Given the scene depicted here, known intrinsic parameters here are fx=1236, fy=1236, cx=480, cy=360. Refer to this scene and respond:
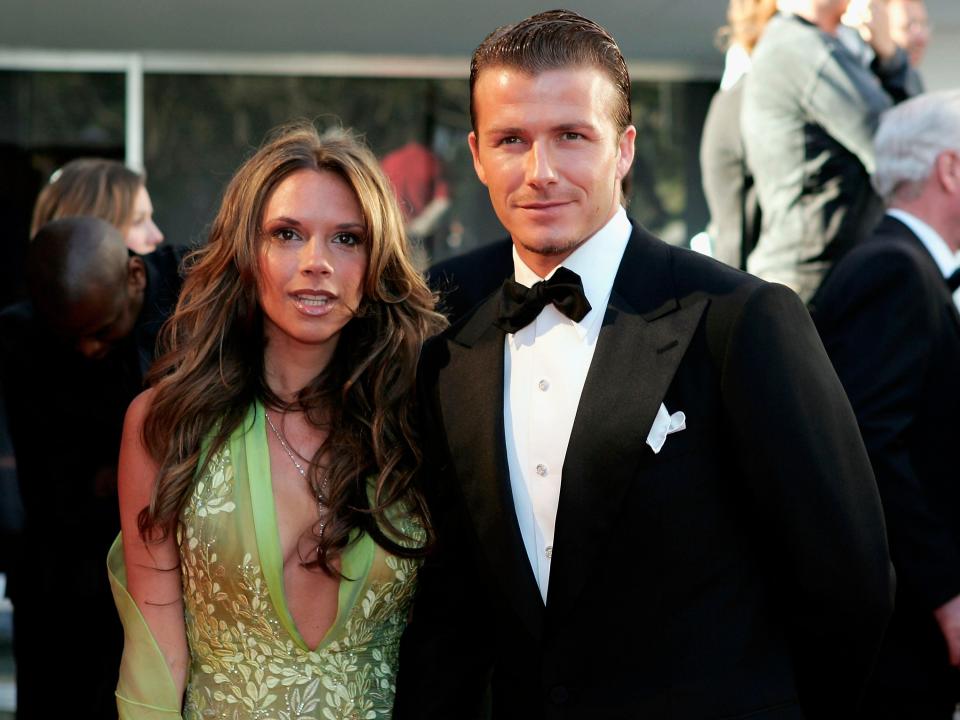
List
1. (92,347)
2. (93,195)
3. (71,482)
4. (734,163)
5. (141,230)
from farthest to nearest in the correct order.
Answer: (734,163), (141,230), (93,195), (71,482), (92,347)

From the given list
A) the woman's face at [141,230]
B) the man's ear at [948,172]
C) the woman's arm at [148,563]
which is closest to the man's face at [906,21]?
the man's ear at [948,172]

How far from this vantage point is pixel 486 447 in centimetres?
229

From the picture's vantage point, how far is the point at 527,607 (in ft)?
7.23

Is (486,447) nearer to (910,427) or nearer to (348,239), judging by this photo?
(348,239)

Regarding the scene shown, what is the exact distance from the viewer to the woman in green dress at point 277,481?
8.60ft

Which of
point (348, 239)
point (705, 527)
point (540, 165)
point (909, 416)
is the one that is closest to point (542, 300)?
point (540, 165)

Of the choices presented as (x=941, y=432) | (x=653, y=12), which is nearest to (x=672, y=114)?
(x=653, y=12)

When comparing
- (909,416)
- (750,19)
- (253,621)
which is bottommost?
(253,621)

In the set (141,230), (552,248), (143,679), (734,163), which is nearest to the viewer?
(552,248)

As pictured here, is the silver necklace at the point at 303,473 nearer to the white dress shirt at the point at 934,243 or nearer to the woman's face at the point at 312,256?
the woman's face at the point at 312,256

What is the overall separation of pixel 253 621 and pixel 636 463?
997mm

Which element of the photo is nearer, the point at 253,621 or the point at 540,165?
the point at 540,165

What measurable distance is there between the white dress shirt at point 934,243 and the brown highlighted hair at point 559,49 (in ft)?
4.89

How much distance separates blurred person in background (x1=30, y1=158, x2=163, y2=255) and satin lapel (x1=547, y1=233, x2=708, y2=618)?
7.27 feet
